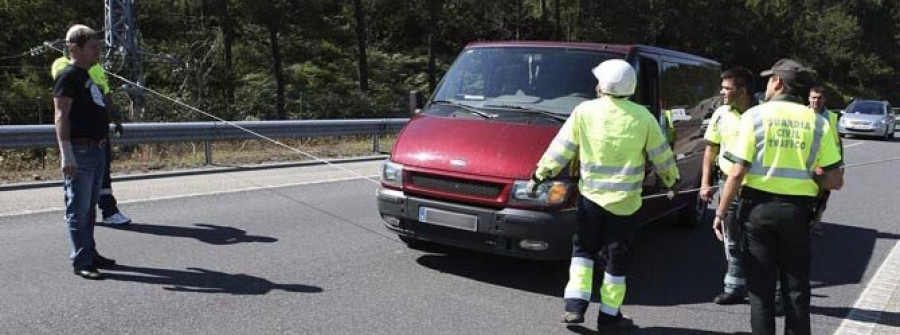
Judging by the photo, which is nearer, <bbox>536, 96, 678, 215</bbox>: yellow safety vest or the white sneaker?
<bbox>536, 96, 678, 215</bbox>: yellow safety vest

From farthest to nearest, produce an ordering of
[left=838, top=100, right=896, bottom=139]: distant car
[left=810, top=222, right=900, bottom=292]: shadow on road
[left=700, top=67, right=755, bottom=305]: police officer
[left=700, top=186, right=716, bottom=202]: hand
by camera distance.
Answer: [left=838, top=100, right=896, bottom=139]: distant car
[left=810, top=222, right=900, bottom=292]: shadow on road
[left=700, top=67, right=755, bottom=305]: police officer
[left=700, top=186, right=716, bottom=202]: hand

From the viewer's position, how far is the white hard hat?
14.9 ft

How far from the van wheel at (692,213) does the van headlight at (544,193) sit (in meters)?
3.49

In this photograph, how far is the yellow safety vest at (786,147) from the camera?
4035 mm

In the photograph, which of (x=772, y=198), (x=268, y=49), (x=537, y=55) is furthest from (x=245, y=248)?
(x=268, y=49)

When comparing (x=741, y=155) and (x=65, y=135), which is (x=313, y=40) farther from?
(x=741, y=155)

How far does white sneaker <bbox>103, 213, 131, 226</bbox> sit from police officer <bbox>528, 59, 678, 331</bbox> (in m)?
4.51

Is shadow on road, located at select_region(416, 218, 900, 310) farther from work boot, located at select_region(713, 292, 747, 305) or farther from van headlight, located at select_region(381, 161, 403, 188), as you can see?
van headlight, located at select_region(381, 161, 403, 188)

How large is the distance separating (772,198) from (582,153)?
117 cm

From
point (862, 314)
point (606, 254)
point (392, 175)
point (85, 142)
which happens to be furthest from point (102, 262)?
point (862, 314)

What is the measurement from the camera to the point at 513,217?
5.32m

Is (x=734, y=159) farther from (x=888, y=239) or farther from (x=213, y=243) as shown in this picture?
(x=888, y=239)

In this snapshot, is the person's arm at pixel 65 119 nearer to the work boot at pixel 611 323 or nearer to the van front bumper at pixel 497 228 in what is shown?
the van front bumper at pixel 497 228

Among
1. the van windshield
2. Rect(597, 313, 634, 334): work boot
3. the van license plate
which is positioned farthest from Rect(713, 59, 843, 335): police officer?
the van windshield
